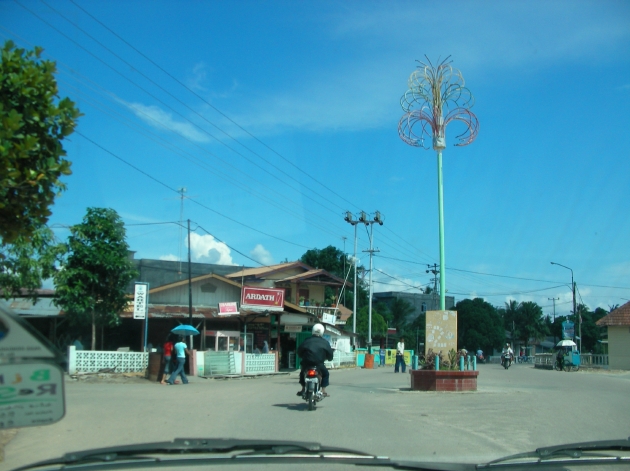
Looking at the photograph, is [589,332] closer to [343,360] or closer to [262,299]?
[343,360]

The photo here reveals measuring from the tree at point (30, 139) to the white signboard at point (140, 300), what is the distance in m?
19.7


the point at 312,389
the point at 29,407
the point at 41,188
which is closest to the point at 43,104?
the point at 41,188

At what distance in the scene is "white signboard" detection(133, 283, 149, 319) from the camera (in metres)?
26.2

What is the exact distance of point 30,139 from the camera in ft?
20.4

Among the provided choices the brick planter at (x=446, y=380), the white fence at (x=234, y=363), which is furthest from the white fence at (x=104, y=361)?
the brick planter at (x=446, y=380)

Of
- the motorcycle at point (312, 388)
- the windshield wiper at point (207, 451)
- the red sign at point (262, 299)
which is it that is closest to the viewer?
the windshield wiper at point (207, 451)

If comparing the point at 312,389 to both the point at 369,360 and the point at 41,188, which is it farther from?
the point at 369,360

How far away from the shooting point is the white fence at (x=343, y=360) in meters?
40.3

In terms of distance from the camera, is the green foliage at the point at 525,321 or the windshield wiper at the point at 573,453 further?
the green foliage at the point at 525,321

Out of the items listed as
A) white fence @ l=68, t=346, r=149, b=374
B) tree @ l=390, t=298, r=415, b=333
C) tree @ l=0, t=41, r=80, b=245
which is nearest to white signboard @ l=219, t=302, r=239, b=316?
white fence @ l=68, t=346, r=149, b=374

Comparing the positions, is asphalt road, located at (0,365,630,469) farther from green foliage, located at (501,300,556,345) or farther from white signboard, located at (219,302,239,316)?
green foliage, located at (501,300,556,345)

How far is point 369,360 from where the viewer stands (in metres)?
42.7

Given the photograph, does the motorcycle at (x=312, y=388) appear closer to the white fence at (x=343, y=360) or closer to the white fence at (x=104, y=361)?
the white fence at (x=104, y=361)

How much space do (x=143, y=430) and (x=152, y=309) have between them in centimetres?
2384
